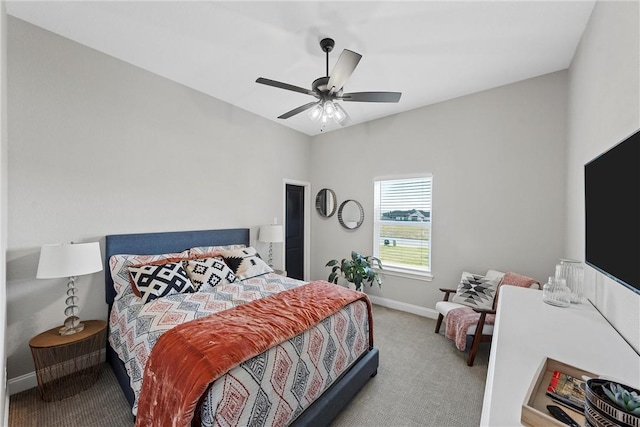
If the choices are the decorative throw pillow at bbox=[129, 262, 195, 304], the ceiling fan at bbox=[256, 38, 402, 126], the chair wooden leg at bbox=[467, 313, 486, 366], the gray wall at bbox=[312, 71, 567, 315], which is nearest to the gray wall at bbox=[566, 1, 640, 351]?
the gray wall at bbox=[312, 71, 567, 315]

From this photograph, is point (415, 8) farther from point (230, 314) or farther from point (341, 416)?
point (341, 416)

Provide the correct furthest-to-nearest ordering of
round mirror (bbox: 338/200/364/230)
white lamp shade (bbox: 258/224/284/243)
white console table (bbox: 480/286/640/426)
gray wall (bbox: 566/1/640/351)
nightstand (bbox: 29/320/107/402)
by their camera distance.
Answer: round mirror (bbox: 338/200/364/230)
white lamp shade (bbox: 258/224/284/243)
nightstand (bbox: 29/320/107/402)
gray wall (bbox: 566/1/640/351)
white console table (bbox: 480/286/640/426)

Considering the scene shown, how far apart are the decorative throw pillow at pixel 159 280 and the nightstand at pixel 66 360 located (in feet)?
1.45

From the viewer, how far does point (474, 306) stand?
2971 millimetres

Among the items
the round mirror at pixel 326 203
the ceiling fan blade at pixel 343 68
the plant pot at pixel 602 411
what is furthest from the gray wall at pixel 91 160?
the plant pot at pixel 602 411

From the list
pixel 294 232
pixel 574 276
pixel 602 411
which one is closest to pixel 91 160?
pixel 294 232

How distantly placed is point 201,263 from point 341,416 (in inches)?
77.3

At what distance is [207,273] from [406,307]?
282cm

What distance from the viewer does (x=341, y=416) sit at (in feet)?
6.45

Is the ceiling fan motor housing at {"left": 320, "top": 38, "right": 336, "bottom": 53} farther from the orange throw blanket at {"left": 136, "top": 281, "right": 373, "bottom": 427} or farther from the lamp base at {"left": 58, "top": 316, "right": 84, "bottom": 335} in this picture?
the lamp base at {"left": 58, "top": 316, "right": 84, "bottom": 335}

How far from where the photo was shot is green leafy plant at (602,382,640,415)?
0.63 meters

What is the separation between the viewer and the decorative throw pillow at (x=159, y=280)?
234 cm

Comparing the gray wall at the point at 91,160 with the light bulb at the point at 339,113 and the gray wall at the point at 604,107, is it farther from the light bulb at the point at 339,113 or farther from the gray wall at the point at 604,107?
the gray wall at the point at 604,107

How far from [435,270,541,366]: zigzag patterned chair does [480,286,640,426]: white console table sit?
970mm
